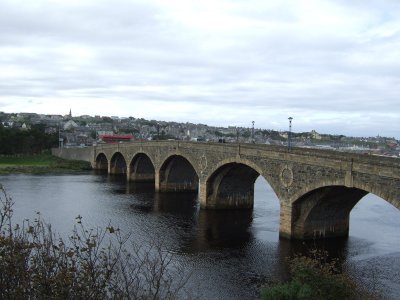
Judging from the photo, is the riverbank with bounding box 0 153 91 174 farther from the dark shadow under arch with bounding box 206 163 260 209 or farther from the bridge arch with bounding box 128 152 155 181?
the dark shadow under arch with bounding box 206 163 260 209

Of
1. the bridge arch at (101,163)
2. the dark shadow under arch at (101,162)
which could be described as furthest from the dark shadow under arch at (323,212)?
A: the dark shadow under arch at (101,162)

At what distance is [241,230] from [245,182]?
11248 mm

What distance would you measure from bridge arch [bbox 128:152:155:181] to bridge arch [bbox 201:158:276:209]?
29.8 meters

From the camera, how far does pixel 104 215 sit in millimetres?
47938

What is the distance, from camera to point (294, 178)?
36750 mm

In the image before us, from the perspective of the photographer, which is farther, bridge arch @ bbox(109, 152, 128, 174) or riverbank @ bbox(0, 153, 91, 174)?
bridge arch @ bbox(109, 152, 128, 174)

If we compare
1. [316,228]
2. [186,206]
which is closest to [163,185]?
[186,206]

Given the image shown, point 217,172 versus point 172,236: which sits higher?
point 217,172

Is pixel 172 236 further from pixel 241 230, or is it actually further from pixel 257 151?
pixel 257 151

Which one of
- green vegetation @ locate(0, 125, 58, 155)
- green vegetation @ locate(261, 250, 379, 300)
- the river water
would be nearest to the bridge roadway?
the river water

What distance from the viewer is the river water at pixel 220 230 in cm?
2894

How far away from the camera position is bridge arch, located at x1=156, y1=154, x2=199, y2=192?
66312 mm

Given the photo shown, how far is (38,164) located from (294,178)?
77.8 metres

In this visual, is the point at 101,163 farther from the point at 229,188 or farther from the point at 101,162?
the point at 229,188
